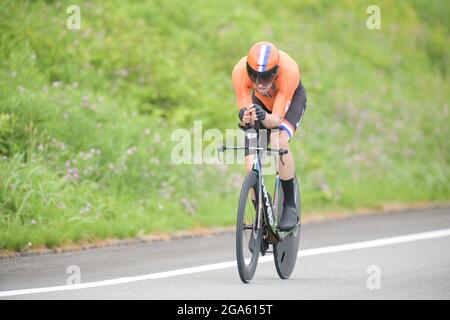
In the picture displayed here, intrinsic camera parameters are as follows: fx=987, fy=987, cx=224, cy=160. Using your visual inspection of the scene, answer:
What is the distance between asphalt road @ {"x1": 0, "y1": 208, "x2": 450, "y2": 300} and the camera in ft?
25.6

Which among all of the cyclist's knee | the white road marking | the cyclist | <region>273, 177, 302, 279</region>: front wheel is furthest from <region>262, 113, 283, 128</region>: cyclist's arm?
the white road marking

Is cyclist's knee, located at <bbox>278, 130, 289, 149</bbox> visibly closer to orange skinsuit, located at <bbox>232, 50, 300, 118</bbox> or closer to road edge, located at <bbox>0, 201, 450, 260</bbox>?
orange skinsuit, located at <bbox>232, 50, 300, 118</bbox>

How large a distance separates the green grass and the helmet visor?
10.4 feet

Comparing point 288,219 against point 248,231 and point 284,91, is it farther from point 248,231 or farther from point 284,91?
point 284,91

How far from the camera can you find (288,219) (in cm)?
888

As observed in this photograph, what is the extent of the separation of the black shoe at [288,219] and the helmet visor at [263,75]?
1.21 m

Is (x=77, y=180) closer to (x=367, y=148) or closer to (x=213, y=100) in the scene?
(x=213, y=100)

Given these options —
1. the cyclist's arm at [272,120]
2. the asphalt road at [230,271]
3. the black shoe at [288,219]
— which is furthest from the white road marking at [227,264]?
the cyclist's arm at [272,120]

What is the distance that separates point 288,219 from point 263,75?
1367 mm

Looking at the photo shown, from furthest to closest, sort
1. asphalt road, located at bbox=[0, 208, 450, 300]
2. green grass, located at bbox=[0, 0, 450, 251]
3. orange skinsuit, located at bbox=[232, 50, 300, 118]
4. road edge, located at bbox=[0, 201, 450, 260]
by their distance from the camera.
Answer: green grass, located at bbox=[0, 0, 450, 251] < road edge, located at bbox=[0, 201, 450, 260] < orange skinsuit, located at bbox=[232, 50, 300, 118] < asphalt road, located at bbox=[0, 208, 450, 300]

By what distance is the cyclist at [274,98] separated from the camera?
27.2 feet

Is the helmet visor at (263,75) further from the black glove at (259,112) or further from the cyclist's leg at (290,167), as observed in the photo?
the cyclist's leg at (290,167)

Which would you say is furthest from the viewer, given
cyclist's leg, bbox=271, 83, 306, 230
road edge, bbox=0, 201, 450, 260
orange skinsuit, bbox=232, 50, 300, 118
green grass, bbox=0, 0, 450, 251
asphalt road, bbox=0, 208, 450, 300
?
green grass, bbox=0, 0, 450, 251
